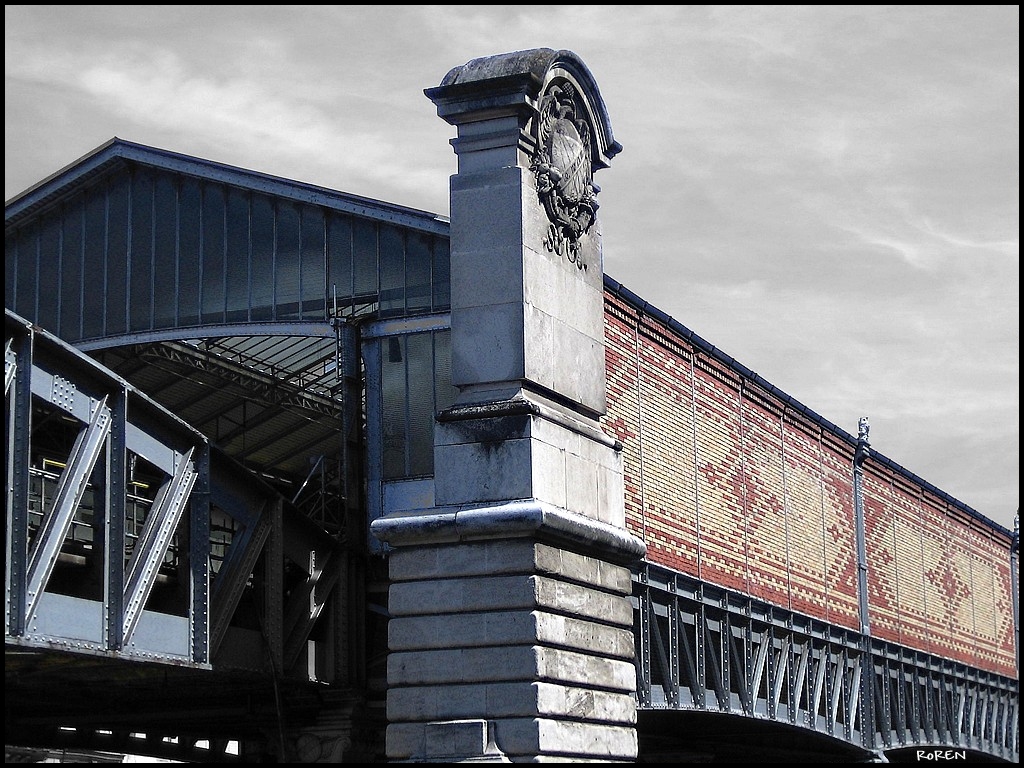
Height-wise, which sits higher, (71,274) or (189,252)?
(71,274)

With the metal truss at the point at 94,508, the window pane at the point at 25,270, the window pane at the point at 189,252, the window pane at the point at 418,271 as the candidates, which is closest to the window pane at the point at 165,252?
Answer: the window pane at the point at 189,252

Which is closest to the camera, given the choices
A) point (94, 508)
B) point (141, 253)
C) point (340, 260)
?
point (94, 508)

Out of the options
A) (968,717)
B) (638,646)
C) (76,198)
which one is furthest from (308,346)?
(968,717)

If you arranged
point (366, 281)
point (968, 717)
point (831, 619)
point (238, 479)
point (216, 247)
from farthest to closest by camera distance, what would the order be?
point (968, 717)
point (831, 619)
point (216, 247)
point (366, 281)
point (238, 479)

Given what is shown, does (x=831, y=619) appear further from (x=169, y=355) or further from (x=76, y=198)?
(x=76, y=198)

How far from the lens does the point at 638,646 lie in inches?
1158

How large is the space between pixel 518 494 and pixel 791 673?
67.7ft

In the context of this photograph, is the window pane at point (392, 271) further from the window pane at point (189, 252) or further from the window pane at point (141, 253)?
the window pane at point (141, 253)

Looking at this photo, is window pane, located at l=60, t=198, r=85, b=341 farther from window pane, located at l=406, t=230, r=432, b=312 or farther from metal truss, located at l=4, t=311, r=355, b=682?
window pane, located at l=406, t=230, r=432, b=312

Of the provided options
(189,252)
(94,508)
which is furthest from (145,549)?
(189,252)

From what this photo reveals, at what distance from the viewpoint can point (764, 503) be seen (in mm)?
36125

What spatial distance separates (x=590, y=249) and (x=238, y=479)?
20.3ft

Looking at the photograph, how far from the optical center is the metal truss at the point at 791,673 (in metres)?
30.5

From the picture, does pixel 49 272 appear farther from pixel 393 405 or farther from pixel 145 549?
pixel 145 549
